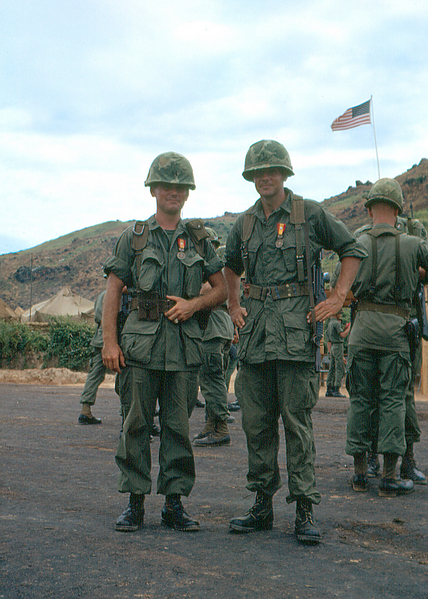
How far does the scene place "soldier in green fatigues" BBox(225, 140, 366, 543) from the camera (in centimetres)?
360

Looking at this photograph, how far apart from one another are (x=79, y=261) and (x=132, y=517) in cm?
10237

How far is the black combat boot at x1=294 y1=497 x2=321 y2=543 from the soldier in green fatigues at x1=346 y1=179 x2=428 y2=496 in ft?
4.46

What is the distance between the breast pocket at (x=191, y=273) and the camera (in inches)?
154

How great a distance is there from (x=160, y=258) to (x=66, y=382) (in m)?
18.8

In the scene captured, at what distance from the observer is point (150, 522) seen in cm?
379

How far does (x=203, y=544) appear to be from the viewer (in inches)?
130

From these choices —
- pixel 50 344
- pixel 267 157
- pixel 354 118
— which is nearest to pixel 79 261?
pixel 50 344

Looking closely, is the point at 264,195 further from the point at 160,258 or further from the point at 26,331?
the point at 26,331

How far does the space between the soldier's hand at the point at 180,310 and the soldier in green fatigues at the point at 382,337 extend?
170cm

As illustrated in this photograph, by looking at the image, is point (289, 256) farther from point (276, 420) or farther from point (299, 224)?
point (276, 420)

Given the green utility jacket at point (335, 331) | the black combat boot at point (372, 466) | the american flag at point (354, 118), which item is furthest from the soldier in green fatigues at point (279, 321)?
the american flag at point (354, 118)

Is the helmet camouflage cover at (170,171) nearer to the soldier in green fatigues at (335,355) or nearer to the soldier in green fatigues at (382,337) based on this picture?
the soldier in green fatigues at (382,337)

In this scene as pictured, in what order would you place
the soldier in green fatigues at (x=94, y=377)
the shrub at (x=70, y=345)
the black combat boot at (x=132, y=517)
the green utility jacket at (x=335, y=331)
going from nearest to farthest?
the black combat boot at (x=132, y=517)
the soldier in green fatigues at (x=94, y=377)
the green utility jacket at (x=335, y=331)
the shrub at (x=70, y=345)

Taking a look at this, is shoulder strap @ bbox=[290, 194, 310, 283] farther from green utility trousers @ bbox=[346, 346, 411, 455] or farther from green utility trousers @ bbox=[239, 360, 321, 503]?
green utility trousers @ bbox=[346, 346, 411, 455]
